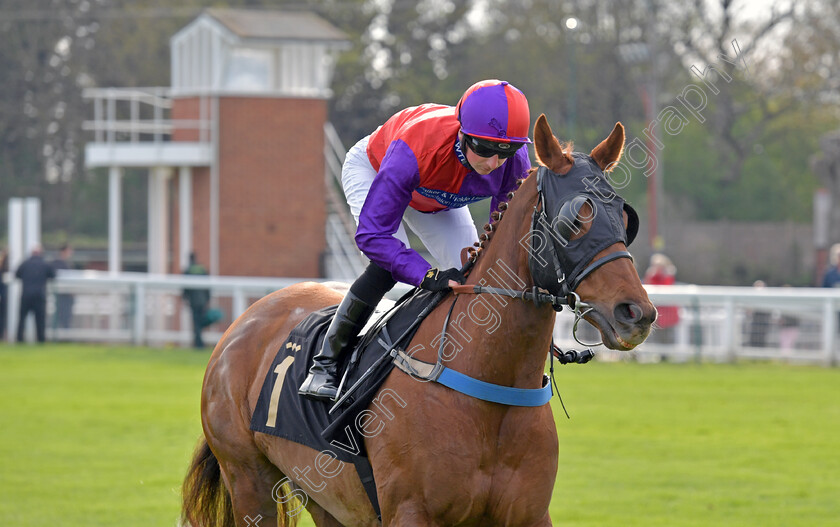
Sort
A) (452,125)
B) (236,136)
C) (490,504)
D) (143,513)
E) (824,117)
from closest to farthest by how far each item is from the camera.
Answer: (490,504) < (452,125) < (143,513) < (236,136) < (824,117)

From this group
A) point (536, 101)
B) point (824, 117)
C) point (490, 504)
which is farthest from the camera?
point (536, 101)

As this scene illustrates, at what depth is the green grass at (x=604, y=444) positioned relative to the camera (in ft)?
22.5

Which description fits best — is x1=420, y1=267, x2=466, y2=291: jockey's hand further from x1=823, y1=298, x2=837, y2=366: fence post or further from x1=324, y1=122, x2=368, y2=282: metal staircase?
x1=324, y1=122, x2=368, y2=282: metal staircase

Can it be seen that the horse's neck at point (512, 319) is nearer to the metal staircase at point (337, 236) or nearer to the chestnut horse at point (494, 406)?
the chestnut horse at point (494, 406)

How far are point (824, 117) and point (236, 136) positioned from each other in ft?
64.2

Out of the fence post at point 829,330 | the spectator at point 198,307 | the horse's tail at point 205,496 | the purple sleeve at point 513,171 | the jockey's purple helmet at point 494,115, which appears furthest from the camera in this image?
the spectator at point 198,307

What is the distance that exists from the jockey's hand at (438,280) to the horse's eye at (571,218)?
53cm

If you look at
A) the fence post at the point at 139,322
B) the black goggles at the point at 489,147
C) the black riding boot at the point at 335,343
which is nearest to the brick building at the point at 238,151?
the fence post at the point at 139,322

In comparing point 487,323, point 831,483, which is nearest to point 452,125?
point 487,323

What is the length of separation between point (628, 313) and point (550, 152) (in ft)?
1.98

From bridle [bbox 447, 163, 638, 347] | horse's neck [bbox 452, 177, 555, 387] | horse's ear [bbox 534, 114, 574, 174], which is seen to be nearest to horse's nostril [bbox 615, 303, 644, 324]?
bridle [bbox 447, 163, 638, 347]

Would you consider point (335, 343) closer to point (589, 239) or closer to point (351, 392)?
point (351, 392)

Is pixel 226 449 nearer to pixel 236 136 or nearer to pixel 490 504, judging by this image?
pixel 490 504

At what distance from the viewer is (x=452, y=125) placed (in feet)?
12.6
